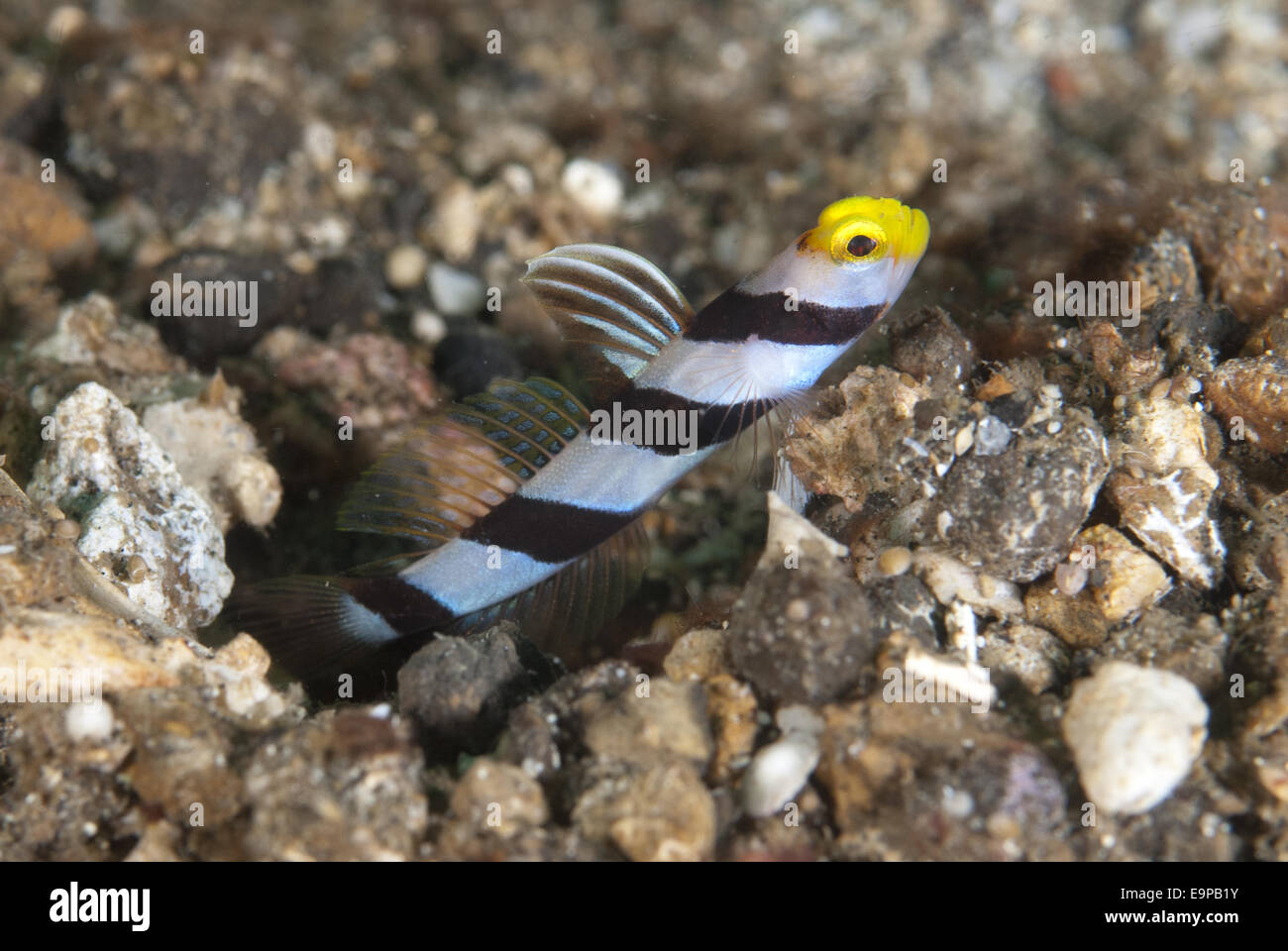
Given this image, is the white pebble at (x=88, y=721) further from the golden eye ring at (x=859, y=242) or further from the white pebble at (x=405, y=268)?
the white pebble at (x=405, y=268)

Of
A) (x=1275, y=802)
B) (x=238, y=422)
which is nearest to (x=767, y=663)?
(x=1275, y=802)

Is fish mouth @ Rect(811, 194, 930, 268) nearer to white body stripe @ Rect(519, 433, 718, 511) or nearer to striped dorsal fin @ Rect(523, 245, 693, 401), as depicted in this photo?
striped dorsal fin @ Rect(523, 245, 693, 401)

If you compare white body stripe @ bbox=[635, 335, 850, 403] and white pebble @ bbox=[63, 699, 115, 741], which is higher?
white body stripe @ bbox=[635, 335, 850, 403]

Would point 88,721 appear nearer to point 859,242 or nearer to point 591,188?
point 859,242

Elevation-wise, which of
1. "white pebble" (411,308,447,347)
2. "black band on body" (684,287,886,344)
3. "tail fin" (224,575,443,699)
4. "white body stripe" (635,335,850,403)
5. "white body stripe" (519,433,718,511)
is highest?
"white pebble" (411,308,447,347)

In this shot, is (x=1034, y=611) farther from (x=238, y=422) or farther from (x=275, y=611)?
(x=238, y=422)

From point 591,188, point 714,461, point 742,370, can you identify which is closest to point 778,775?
point 742,370

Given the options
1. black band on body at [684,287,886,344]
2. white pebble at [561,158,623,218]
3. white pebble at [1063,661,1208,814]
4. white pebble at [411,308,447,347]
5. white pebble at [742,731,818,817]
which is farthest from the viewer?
white pebble at [561,158,623,218]

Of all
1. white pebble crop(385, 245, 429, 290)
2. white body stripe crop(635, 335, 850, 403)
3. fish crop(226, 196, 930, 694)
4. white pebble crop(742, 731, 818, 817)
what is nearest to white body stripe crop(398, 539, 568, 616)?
fish crop(226, 196, 930, 694)
